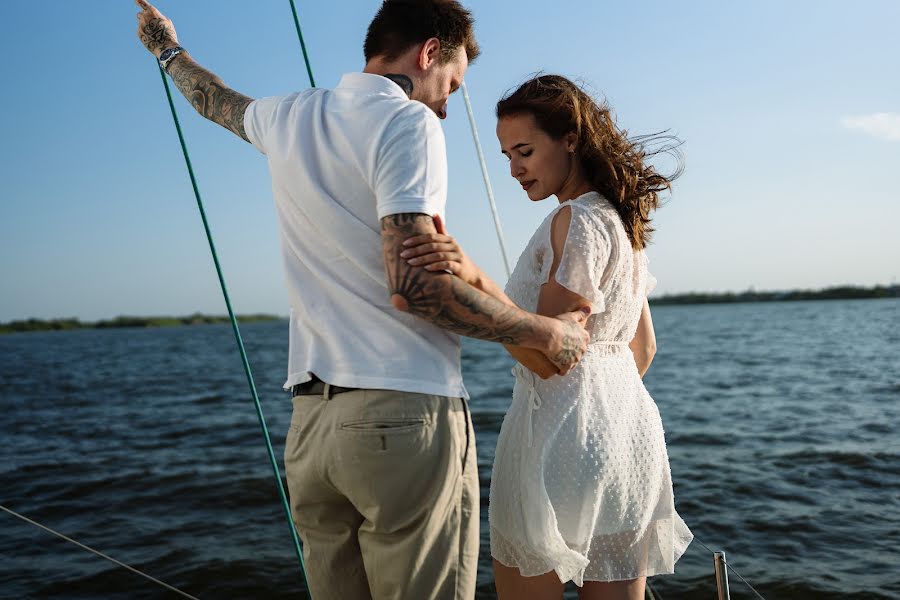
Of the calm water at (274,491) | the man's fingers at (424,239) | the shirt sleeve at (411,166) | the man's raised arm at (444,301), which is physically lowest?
the calm water at (274,491)

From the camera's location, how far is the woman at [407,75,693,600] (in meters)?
1.68

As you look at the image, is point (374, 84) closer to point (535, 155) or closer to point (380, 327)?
point (380, 327)

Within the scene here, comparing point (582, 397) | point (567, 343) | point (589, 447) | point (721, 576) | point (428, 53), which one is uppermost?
point (428, 53)

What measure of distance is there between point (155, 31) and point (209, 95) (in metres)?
0.33

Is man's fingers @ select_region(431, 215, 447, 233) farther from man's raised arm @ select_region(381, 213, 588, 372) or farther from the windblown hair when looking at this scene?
the windblown hair

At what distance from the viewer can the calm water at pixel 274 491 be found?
516 centimetres

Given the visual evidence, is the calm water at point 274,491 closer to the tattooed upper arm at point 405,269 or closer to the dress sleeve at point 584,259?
the dress sleeve at point 584,259

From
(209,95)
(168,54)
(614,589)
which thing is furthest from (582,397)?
(168,54)

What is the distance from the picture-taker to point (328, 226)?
1.33 m

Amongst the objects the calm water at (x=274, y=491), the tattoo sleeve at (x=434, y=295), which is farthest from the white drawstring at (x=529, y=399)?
the calm water at (x=274, y=491)

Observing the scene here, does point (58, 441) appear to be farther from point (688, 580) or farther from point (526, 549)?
point (526, 549)

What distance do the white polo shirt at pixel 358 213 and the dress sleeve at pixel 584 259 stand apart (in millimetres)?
374

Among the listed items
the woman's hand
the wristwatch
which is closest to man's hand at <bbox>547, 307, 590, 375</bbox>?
the woman's hand

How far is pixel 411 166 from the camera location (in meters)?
1.21
